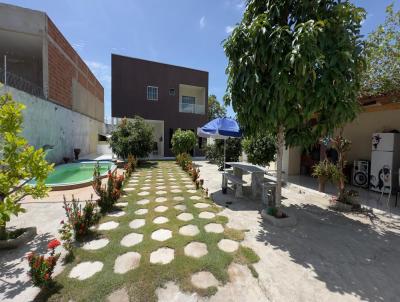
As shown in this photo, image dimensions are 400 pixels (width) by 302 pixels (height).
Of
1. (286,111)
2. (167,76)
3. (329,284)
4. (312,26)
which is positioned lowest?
(329,284)

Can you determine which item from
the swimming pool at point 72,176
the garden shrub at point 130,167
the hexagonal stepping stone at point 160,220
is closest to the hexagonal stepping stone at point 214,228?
the hexagonal stepping stone at point 160,220

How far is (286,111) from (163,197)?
4260 mm

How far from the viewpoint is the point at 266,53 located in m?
3.67

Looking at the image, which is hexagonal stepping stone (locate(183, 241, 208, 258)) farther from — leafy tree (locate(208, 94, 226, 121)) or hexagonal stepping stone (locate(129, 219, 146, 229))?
leafy tree (locate(208, 94, 226, 121))

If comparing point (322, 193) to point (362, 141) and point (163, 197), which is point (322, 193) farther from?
point (163, 197)

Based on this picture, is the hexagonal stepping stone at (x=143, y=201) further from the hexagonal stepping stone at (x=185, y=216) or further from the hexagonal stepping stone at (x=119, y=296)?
the hexagonal stepping stone at (x=119, y=296)

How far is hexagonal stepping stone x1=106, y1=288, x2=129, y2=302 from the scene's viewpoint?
7.41 feet

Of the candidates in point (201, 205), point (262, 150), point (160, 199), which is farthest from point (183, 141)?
point (201, 205)

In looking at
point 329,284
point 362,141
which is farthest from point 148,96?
point 329,284

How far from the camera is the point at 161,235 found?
12.3ft

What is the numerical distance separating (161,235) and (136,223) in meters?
0.81

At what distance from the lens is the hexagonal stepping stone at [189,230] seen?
3.85m

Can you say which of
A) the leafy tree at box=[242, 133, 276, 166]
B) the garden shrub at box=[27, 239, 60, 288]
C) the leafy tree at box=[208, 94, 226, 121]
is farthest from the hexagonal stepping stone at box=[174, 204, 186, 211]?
the leafy tree at box=[208, 94, 226, 121]

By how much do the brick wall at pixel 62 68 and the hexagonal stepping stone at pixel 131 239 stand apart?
1285 cm
